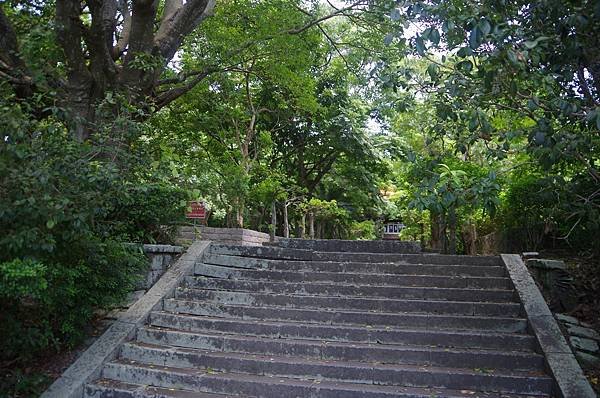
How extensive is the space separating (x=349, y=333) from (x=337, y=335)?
0.43ft

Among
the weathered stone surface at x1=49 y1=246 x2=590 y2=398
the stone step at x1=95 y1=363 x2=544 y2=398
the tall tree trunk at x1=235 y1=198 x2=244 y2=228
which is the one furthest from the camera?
the tall tree trunk at x1=235 y1=198 x2=244 y2=228

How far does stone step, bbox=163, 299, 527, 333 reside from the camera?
5.19m

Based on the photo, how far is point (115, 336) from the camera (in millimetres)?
5188

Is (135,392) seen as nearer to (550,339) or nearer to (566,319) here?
(550,339)

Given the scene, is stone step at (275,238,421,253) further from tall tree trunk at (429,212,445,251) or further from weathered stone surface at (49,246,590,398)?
tall tree trunk at (429,212,445,251)

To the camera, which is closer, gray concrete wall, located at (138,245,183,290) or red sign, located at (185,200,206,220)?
gray concrete wall, located at (138,245,183,290)

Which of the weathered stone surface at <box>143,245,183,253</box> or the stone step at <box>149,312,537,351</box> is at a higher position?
the weathered stone surface at <box>143,245,183,253</box>

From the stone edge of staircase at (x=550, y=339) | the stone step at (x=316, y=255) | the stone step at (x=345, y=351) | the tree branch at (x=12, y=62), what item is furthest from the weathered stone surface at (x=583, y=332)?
the tree branch at (x=12, y=62)

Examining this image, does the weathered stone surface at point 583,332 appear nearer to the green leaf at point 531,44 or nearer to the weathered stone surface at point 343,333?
the weathered stone surface at point 343,333

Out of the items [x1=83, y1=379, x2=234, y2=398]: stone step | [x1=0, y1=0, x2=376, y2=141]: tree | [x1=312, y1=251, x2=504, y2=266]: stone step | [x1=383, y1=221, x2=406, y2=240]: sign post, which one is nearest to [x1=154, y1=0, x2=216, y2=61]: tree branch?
[x1=0, y1=0, x2=376, y2=141]: tree

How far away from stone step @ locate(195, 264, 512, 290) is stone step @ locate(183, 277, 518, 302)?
209mm

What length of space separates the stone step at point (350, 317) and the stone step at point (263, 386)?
105 centimetres

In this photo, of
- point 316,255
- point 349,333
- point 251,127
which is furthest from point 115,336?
point 251,127

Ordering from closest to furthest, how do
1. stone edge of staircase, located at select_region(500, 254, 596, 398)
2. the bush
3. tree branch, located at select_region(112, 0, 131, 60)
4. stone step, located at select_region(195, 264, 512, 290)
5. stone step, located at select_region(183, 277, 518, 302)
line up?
the bush → stone edge of staircase, located at select_region(500, 254, 596, 398) → stone step, located at select_region(183, 277, 518, 302) → stone step, located at select_region(195, 264, 512, 290) → tree branch, located at select_region(112, 0, 131, 60)
